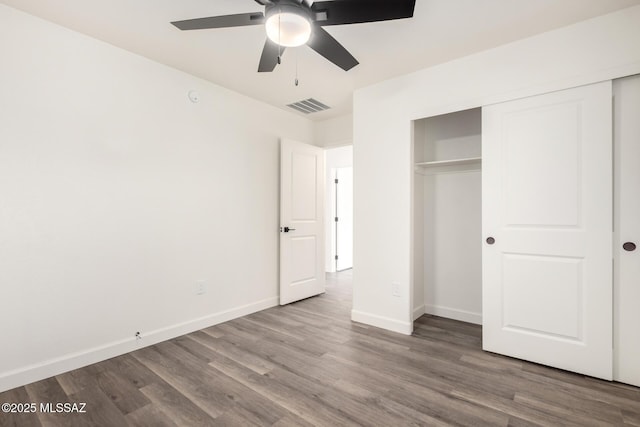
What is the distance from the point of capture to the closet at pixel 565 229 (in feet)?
7.03

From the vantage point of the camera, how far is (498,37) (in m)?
2.47

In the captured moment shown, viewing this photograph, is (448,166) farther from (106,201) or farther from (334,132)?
(106,201)

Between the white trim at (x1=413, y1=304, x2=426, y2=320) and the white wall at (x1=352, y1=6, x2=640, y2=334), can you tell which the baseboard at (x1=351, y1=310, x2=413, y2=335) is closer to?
the white wall at (x1=352, y1=6, x2=640, y2=334)

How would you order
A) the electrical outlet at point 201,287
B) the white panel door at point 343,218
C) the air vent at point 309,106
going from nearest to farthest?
the electrical outlet at point 201,287
the air vent at point 309,106
the white panel door at point 343,218

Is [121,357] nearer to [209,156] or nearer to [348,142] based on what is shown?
[209,156]

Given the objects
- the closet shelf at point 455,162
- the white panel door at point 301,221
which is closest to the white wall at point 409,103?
the closet shelf at point 455,162

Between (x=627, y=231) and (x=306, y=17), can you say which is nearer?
(x=306, y=17)

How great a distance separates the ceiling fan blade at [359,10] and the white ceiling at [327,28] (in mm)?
63

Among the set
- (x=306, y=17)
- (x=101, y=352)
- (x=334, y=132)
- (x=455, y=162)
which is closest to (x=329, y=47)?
(x=306, y=17)

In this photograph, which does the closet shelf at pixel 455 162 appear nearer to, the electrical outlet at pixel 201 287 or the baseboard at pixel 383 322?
the baseboard at pixel 383 322

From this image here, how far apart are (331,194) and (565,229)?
14.9 ft

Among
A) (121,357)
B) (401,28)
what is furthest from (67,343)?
(401,28)

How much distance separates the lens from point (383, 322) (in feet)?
10.7

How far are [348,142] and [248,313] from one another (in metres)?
2.64
